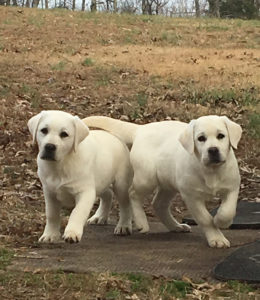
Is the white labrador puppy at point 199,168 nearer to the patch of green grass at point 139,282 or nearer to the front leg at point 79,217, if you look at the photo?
the front leg at point 79,217

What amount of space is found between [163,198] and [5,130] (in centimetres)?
528

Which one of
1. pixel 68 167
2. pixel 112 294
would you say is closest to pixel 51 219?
pixel 68 167

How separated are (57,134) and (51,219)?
769 mm

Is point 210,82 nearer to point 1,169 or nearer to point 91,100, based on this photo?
point 91,100

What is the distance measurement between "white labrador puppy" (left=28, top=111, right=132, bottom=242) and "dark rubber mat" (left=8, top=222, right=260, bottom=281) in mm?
244

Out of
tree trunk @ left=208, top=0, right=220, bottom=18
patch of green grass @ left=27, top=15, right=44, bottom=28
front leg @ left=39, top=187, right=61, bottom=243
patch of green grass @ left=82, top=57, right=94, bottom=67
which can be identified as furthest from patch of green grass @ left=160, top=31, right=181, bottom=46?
tree trunk @ left=208, top=0, right=220, bottom=18

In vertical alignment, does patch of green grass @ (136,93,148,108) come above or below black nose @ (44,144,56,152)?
below

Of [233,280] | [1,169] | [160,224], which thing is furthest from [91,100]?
[233,280]

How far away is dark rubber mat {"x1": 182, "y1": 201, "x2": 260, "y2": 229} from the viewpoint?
6.70 metres

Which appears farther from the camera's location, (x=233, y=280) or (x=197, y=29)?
(x=197, y=29)

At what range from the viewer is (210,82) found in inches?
590

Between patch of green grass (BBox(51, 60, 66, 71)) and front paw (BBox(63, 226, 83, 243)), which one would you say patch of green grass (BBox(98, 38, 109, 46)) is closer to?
patch of green grass (BBox(51, 60, 66, 71))

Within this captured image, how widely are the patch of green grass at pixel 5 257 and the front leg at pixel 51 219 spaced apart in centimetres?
52

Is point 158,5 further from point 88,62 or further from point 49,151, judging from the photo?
point 49,151
